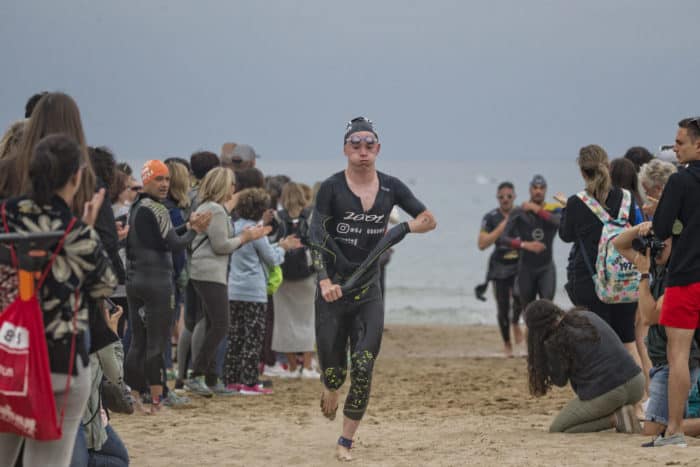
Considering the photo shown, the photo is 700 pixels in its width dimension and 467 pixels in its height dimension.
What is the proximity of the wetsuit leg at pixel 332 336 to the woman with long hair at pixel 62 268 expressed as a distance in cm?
305

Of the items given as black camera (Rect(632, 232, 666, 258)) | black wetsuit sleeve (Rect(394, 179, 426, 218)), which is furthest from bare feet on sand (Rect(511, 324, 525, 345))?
black camera (Rect(632, 232, 666, 258))

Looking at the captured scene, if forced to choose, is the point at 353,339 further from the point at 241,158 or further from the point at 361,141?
the point at 241,158

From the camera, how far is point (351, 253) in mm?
7211

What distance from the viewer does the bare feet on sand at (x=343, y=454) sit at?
277 inches

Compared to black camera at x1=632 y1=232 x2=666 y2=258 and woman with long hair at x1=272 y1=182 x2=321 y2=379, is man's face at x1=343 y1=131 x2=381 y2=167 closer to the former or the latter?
black camera at x1=632 y1=232 x2=666 y2=258

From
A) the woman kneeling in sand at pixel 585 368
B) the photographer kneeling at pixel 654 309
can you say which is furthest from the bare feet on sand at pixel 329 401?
the photographer kneeling at pixel 654 309

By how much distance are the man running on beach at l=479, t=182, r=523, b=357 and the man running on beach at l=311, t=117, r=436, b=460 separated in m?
6.39

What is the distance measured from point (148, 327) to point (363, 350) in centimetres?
237

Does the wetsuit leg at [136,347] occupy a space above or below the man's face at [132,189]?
below

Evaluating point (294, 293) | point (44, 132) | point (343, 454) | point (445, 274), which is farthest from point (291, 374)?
point (445, 274)

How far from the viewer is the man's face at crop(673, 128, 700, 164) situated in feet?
21.2

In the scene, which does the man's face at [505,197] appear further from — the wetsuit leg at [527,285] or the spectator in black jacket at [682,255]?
the spectator in black jacket at [682,255]

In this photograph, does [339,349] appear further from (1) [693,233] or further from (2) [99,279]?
(2) [99,279]

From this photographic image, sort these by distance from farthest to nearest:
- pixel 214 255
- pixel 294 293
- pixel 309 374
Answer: pixel 309 374
pixel 294 293
pixel 214 255
